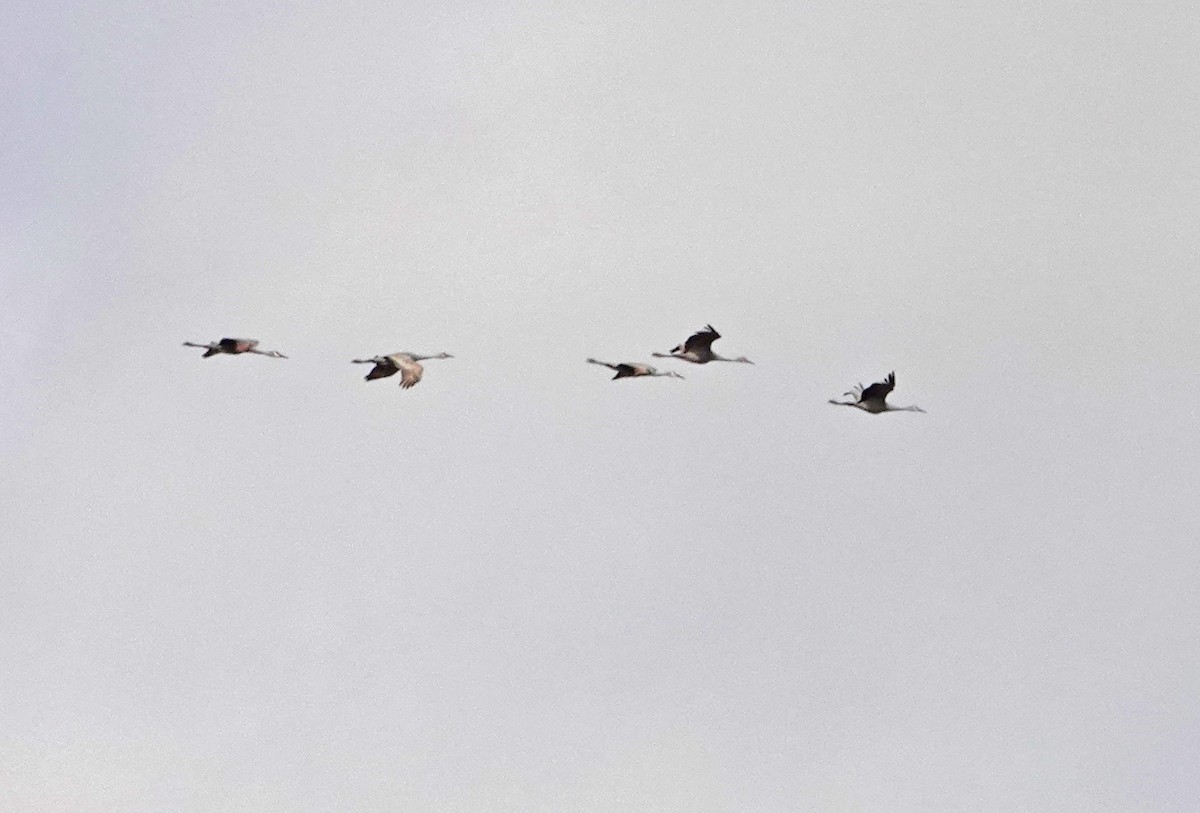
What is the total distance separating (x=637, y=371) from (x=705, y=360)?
12.9 ft

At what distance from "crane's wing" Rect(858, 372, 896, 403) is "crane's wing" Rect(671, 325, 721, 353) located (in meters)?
8.24

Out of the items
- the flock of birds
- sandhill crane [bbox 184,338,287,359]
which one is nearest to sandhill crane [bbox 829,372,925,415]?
the flock of birds

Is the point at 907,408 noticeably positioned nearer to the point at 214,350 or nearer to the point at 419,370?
the point at 419,370

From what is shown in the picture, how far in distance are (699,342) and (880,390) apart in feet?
32.8

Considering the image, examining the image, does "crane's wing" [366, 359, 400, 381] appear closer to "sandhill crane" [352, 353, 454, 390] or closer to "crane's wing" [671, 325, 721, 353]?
"sandhill crane" [352, 353, 454, 390]

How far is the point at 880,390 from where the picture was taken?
332 ft

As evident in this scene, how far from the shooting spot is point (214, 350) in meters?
97.6

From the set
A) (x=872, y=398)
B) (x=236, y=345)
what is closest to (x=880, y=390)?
(x=872, y=398)

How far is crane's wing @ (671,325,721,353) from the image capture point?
102938 mm

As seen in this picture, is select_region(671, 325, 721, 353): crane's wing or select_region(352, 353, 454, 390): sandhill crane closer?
select_region(352, 353, 454, 390): sandhill crane

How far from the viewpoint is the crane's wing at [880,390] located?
328 feet

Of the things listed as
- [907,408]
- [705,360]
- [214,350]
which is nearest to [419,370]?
[214,350]

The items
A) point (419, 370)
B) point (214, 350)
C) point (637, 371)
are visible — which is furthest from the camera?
point (637, 371)

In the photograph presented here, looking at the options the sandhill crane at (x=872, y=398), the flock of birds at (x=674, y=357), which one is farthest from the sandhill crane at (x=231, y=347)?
the sandhill crane at (x=872, y=398)
